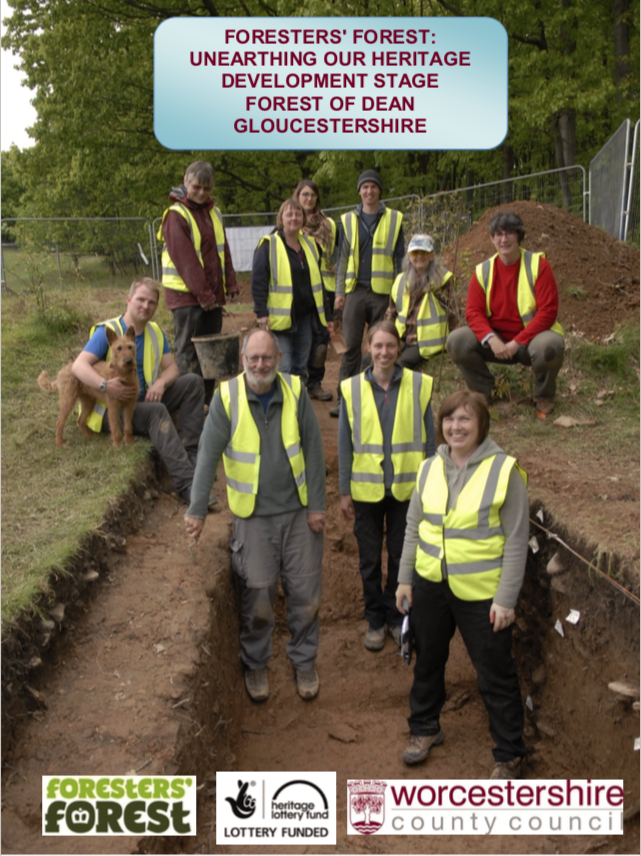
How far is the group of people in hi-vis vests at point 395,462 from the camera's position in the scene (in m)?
4.31

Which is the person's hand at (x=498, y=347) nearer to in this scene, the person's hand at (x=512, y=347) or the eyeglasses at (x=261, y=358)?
the person's hand at (x=512, y=347)

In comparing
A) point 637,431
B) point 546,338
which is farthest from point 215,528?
point 637,431

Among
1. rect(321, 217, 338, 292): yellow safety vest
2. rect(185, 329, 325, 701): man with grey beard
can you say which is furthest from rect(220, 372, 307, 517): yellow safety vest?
rect(321, 217, 338, 292): yellow safety vest

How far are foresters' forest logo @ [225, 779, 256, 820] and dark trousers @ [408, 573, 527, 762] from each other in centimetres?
139

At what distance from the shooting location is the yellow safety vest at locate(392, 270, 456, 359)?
718 centimetres

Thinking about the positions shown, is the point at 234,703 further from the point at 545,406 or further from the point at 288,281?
the point at 545,406

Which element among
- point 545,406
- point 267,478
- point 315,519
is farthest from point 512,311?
point 267,478

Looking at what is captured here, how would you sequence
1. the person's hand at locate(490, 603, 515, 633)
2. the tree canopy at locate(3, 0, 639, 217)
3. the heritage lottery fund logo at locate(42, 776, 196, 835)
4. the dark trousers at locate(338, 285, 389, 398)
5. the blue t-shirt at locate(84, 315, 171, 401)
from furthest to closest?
the tree canopy at locate(3, 0, 639, 217)
the dark trousers at locate(338, 285, 389, 398)
the blue t-shirt at locate(84, 315, 171, 401)
the person's hand at locate(490, 603, 515, 633)
the heritage lottery fund logo at locate(42, 776, 196, 835)

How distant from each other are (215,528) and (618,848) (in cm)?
367

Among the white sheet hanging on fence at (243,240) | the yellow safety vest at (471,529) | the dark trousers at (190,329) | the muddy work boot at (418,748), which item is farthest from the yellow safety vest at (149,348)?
the white sheet hanging on fence at (243,240)

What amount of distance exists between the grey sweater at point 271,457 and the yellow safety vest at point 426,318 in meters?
2.44

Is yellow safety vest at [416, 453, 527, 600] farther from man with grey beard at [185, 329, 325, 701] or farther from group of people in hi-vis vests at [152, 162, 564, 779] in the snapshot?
man with grey beard at [185, 329, 325, 701]

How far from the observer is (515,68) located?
17.4m

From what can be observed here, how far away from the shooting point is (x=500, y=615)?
420 centimetres
